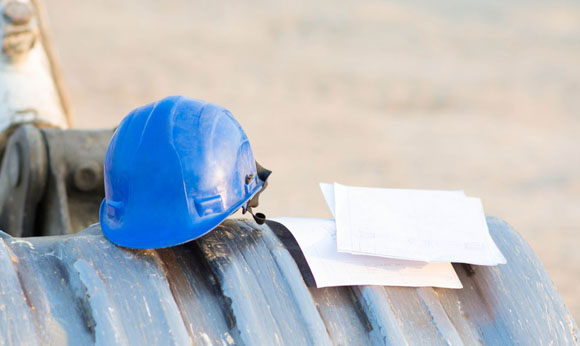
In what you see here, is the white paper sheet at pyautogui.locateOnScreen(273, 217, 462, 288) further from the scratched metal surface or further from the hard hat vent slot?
the hard hat vent slot

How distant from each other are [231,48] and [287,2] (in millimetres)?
2588

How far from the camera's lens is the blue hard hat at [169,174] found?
174cm

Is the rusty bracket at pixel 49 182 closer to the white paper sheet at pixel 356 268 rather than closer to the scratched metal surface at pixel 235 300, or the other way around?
the scratched metal surface at pixel 235 300

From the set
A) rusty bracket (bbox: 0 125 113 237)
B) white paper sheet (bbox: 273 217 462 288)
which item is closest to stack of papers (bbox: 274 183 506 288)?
white paper sheet (bbox: 273 217 462 288)

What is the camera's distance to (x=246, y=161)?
1.94 meters

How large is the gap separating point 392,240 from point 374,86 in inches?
376

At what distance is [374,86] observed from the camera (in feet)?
36.8

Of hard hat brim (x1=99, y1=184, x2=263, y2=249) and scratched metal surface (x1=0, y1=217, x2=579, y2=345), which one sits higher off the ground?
hard hat brim (x1=99, y1=184, x2=263, y2=249)

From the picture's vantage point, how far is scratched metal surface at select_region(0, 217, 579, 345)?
151cm

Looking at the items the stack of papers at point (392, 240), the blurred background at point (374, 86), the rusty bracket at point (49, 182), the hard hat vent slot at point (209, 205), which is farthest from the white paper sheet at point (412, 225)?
the blurred background at point (374, 86)

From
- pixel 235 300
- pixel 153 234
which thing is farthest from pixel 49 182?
pixel 235 300

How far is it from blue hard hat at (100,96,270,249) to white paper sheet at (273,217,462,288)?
0.75 ft

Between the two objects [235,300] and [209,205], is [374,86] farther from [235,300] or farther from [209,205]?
[235,300]

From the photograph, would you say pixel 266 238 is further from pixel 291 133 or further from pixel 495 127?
pixel 495 127
